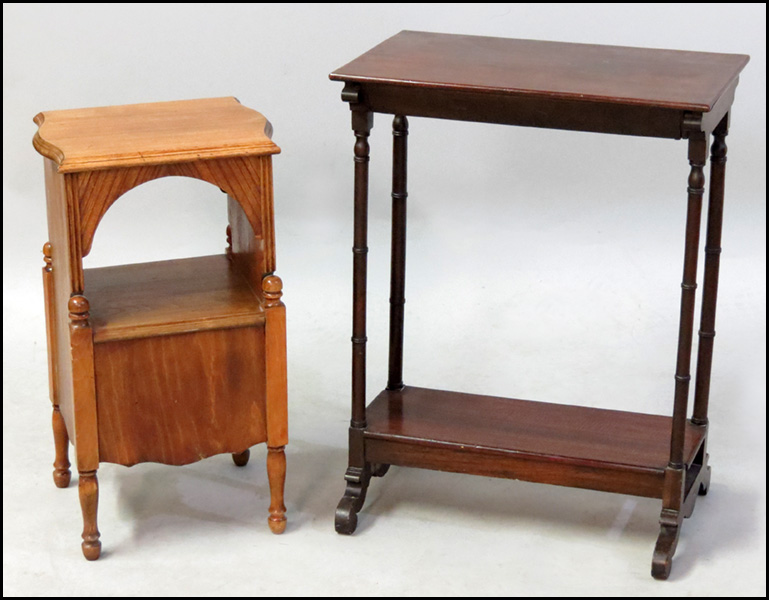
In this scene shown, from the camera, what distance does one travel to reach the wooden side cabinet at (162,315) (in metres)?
3.44

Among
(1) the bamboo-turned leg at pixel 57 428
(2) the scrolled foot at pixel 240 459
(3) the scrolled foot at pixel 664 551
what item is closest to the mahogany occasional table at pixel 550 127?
(3) the scrolled foot at pixel 664 551

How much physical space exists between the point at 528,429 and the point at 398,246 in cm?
62

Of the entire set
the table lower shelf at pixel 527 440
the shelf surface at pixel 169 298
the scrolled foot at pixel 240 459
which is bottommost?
the scrolled foot at pixel 240 459

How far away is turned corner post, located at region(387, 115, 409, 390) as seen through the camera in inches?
155

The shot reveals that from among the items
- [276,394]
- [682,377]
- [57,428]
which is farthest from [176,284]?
[682,377]

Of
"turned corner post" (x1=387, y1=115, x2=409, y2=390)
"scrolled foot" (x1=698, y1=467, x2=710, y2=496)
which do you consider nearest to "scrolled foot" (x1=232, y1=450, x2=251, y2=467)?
"turned corner post" (x1=387, y1=115, x2=409, y2=390)

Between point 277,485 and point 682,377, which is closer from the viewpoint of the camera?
point 682,377

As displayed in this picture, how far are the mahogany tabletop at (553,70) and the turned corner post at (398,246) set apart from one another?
28 centimetres

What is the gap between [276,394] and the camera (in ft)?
12.1

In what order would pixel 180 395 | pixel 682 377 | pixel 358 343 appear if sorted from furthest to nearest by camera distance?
pixel 358 343, pixel 180 395, pixel 682 377

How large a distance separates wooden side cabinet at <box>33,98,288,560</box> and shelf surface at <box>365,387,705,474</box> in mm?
382

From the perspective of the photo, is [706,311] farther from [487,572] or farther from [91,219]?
[91,219]

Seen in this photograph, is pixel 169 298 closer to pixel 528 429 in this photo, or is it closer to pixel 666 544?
pixel 528 429

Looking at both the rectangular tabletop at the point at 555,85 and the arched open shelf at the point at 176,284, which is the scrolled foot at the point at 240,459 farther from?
the rectangular tabletop at the point at 555,85
